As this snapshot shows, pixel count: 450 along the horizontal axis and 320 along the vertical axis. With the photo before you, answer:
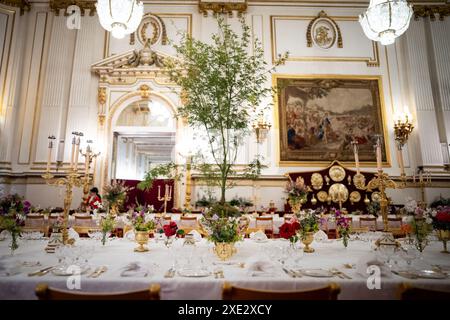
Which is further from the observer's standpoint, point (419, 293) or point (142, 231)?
point (142, 231)

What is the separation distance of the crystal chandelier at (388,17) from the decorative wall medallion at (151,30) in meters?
6.60

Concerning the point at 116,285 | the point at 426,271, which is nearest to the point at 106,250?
the point at 116,285

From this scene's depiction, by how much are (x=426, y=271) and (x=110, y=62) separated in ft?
28.8

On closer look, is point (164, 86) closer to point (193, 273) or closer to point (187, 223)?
point (187, 223)

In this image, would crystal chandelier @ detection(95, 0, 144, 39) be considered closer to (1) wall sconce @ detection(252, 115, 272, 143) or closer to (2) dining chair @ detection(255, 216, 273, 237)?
(2) dining chair @ detection(255, 216, 273, 237)

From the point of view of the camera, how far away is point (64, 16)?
28.8 feet

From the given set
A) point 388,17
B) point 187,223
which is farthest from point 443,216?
point 187,223

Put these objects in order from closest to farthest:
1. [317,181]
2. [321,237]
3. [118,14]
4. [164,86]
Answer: [321,237] < [118,14] < [317,181] < [164,86]

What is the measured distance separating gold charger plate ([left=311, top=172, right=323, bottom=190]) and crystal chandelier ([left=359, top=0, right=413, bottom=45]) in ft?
14.2

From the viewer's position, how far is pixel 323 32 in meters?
9.07

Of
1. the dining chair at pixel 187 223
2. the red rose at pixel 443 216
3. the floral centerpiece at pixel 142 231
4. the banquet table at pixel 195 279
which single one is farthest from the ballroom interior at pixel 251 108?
the banquet table at pixel 195 279

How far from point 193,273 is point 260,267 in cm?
49

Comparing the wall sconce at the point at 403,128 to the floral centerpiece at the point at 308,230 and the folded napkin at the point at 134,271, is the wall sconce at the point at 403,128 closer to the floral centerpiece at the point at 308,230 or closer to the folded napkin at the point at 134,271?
the floral centerpiece at the point at 308,230
